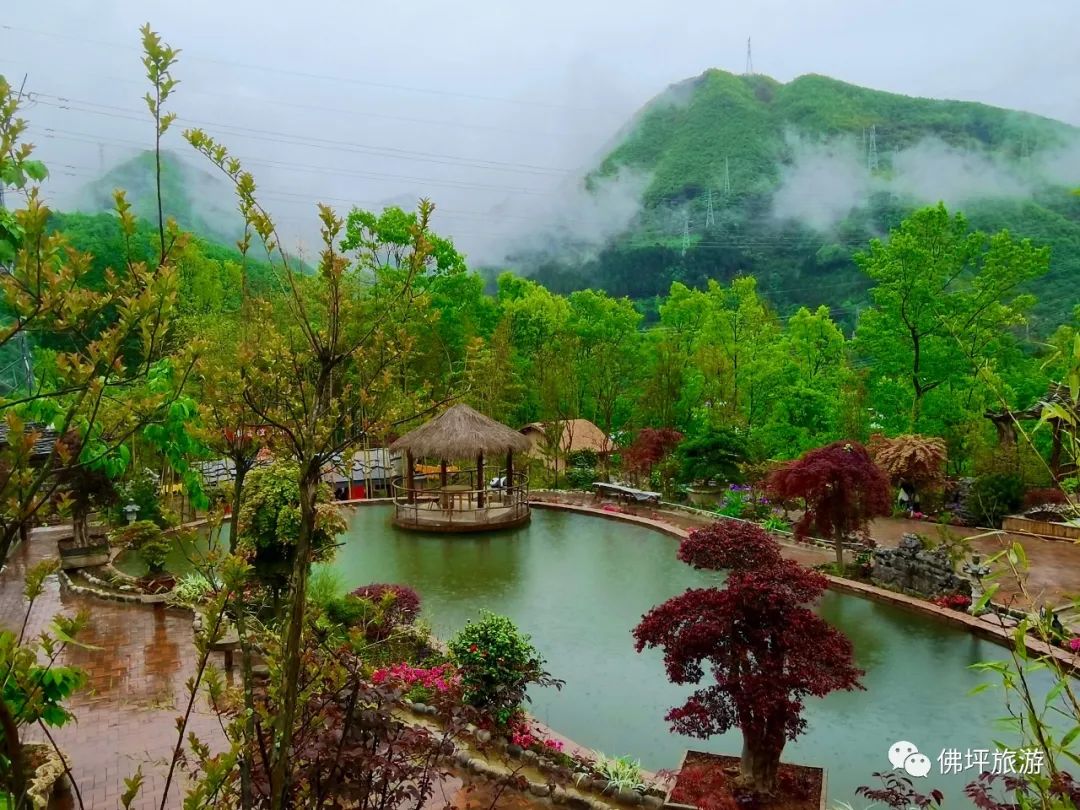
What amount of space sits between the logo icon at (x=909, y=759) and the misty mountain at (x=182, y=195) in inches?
2949

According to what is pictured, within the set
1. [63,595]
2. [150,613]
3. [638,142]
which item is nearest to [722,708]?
[150,613]

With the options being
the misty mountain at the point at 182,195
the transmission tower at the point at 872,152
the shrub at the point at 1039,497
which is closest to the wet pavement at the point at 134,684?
the shrub at the point at 1039,497

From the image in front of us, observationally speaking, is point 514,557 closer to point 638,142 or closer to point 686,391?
point 686,391

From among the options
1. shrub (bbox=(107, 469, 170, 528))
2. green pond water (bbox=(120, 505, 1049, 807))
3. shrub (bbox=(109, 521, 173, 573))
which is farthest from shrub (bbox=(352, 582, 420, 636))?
shrub (bbox=(107, 469, 170, 528))

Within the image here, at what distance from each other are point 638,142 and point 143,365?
10593 centimetres

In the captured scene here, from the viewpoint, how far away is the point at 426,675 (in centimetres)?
741

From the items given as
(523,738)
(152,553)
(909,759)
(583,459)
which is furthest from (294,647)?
(583,459)

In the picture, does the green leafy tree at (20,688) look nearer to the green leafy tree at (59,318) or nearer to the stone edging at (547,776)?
the green leafy tree at (59,318)

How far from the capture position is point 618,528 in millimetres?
15062

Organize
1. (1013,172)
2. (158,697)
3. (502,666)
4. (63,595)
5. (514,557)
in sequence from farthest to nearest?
(1013,172)
(514,557)
(63,595)
(158,697)
(502,666)

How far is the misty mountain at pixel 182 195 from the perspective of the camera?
75.9 metres

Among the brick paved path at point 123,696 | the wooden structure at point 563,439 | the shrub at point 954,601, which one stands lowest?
the brick paved path at point 123,696

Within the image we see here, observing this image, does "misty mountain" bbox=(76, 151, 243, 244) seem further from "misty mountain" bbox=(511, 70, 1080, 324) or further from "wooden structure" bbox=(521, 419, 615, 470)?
"wooden structure" bbox=(521, 419, 615, 470)

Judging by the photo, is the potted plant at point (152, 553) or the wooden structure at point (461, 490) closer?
the potted plant at point (152, 553)
